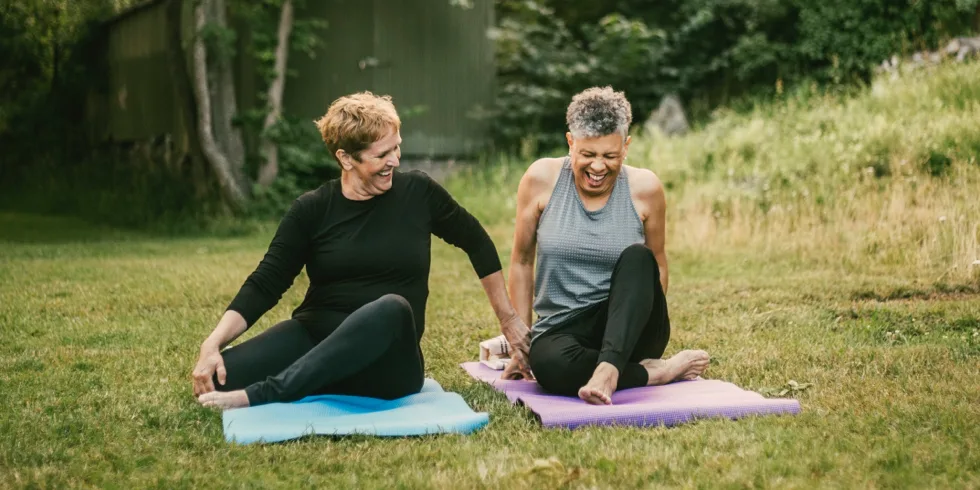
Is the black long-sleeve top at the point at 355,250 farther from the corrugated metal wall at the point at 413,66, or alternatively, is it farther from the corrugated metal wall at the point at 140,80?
the corrugated metal wall at the point at 140,80

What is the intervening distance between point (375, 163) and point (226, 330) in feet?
2.77

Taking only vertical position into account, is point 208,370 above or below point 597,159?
below

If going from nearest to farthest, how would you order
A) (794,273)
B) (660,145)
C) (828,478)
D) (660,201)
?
(828,478) < (660,201) < (794,273) < (660,145)

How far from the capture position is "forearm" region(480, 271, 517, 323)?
4.18 meters

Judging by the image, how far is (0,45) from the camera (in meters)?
18.3

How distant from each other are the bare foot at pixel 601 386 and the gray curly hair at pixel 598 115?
2.94ft

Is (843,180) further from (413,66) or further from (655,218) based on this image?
(413,66)

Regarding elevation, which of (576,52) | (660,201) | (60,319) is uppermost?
(576,52)

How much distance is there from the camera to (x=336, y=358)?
12.8 ft

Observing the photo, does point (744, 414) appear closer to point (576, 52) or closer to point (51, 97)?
point (576, 52)

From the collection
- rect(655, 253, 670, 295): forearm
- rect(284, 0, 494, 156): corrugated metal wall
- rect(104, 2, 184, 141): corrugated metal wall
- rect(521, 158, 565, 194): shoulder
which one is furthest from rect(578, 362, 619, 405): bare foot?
rect(104, 2, 184, 141): corrugated metal wall

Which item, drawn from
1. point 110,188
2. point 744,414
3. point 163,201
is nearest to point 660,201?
point 744,414

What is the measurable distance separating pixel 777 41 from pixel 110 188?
10.2m

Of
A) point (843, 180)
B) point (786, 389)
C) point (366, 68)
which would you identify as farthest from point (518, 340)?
point (366, 68)
